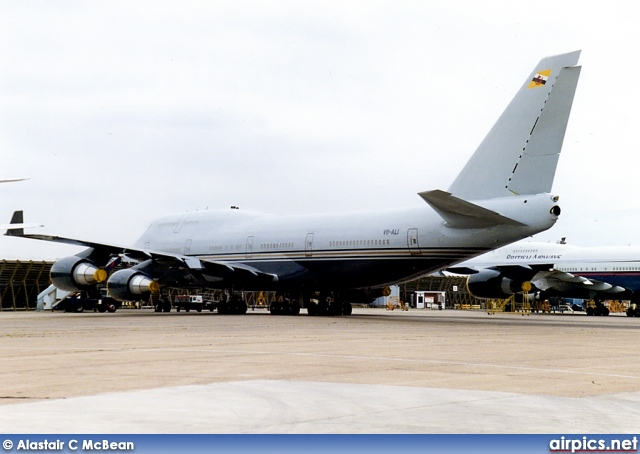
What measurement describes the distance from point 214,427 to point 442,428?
179 centimetres

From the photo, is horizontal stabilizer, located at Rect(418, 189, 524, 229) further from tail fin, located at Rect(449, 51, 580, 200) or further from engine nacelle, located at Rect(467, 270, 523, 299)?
engine nacelle, located at Rect(467, 270, 523, 299)

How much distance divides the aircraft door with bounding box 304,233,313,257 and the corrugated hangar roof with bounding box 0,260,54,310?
27538 mm

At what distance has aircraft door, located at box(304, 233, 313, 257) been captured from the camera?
35312 millimetres

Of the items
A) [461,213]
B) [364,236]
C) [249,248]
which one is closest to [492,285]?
[249,248]

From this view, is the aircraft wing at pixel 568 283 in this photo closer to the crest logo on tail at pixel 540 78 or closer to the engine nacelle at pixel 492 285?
the engine nacelle at pixel 492 285

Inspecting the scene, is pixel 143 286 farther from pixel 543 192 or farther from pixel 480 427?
pixel 480 427

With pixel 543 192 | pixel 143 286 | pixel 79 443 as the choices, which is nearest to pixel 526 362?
pixel 79 443

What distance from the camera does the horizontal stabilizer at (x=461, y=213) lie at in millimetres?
27078

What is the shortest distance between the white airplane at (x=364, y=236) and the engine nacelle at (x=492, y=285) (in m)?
10.1

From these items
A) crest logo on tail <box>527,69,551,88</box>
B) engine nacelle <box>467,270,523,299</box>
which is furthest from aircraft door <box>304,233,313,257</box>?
engine nacelle <box>467,270,523,299</box>

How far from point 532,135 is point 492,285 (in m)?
19.1

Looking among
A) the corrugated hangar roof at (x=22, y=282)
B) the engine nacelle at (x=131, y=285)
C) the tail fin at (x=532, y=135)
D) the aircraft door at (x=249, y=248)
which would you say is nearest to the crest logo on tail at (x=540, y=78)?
the tail fin at (x=532, y=135)

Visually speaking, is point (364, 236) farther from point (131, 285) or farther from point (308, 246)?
point (131, 285)

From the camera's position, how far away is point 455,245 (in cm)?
2948
